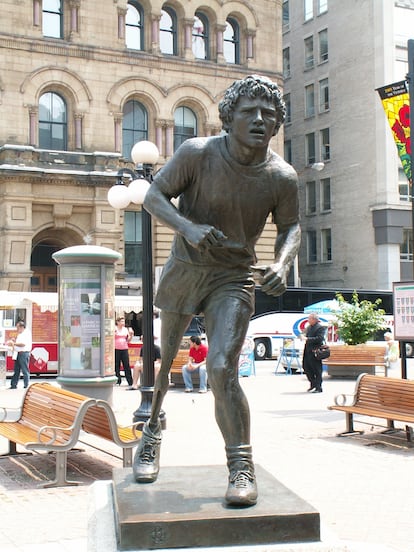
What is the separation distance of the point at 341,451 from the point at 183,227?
22.9 feet

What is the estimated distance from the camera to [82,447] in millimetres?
11328

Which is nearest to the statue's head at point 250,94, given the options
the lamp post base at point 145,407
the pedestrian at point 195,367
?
the lamp post base at point 145,407

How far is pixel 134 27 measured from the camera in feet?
134

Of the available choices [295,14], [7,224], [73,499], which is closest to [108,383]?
[73,499]

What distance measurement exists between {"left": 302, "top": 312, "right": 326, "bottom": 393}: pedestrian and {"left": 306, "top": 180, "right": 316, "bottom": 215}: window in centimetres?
3662

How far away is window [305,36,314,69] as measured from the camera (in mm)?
58394

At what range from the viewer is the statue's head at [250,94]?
4.88 meters

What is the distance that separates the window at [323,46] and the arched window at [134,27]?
19530mm

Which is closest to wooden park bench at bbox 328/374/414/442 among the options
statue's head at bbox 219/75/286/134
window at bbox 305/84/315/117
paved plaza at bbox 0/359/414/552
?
paved plaza at bbox 0/359/414/552

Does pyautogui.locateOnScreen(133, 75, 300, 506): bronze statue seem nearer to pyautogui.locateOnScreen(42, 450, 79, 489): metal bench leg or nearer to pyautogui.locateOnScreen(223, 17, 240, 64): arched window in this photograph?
pyautogui.locateOnScreen(42, 450, 79, 489): metal bench leg

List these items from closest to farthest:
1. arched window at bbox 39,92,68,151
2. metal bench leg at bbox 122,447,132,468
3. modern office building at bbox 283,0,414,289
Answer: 1. metal bench leg at bbox 122,447,132,468
2. arched window at bbox 39,92,68,151
3. modern office building at bbox 283,0,414,289

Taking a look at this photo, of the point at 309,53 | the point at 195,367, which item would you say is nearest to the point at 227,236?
the point at 195,367

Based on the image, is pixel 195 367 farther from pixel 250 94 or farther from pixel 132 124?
pixel 132 124

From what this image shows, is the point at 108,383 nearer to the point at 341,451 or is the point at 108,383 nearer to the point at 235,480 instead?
the point at 341,451
